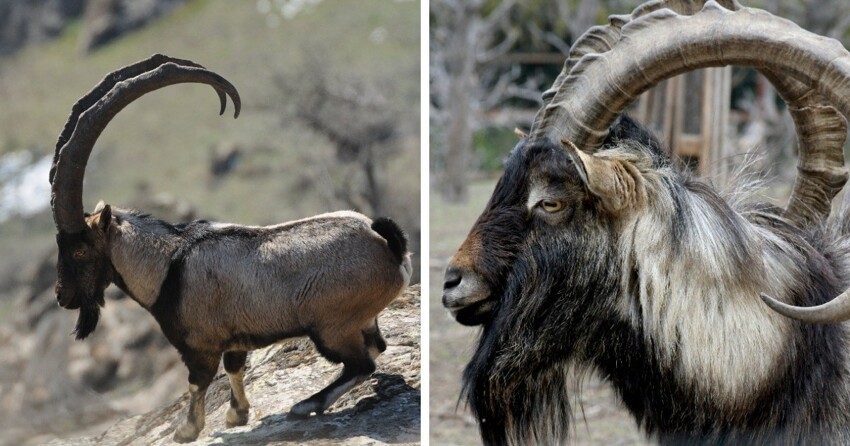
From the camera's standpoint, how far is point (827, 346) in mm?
3834

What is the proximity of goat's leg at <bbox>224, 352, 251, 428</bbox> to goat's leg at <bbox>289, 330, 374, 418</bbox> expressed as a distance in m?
0.24

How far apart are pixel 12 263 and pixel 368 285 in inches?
94.1

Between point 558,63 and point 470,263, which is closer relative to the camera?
point 470,263

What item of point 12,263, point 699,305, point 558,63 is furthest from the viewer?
point 558,63

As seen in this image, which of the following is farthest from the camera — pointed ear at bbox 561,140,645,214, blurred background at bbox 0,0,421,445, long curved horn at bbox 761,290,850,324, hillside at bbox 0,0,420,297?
hillside at bbox 0,0,420,297

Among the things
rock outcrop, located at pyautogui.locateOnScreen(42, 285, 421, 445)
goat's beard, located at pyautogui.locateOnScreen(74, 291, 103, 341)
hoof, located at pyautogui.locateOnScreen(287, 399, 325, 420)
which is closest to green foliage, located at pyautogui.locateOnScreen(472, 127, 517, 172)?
rock outcrop, located at pyautogui.locateOnScreen(42, 285, 421, 445)

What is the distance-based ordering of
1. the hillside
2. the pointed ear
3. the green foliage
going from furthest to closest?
the green foliage
the hillside
the pointed ear

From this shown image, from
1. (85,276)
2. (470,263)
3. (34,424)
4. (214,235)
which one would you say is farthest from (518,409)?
(34,424)

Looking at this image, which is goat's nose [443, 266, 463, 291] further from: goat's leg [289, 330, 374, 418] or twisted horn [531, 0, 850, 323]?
goat's leg [289, 330, 374, 418]

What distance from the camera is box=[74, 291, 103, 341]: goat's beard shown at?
181 inches

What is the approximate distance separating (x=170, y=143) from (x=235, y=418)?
11.9ft

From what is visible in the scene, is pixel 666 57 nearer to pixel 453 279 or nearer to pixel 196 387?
pixel 453 279

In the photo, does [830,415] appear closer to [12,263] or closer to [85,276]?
[85,276]

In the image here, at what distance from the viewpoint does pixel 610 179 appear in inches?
144
